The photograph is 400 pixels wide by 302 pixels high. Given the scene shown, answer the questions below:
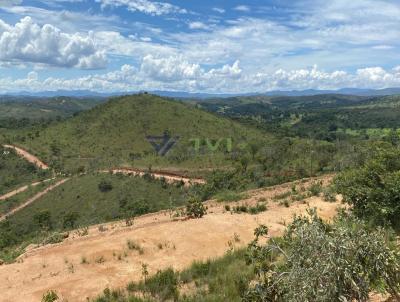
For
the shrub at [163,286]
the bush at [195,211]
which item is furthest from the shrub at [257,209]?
the shrub at [163,286]

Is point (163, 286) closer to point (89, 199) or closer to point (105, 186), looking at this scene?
point (89, 199)

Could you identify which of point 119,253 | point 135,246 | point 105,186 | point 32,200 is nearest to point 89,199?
point 105,186

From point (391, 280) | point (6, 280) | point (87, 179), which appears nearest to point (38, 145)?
point (87, 179)

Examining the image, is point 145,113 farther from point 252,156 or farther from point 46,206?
point 46,206

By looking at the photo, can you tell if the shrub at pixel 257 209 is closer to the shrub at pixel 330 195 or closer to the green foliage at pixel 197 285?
the shrub at pixel 330 195

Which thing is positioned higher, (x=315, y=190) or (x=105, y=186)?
(x=315, y=190)

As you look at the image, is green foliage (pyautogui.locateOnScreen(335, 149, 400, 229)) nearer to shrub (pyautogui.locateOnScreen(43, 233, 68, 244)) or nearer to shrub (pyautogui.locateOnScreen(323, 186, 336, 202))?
shrub (pyautogui.locateOnScreen(323, 186, 336, 202))
